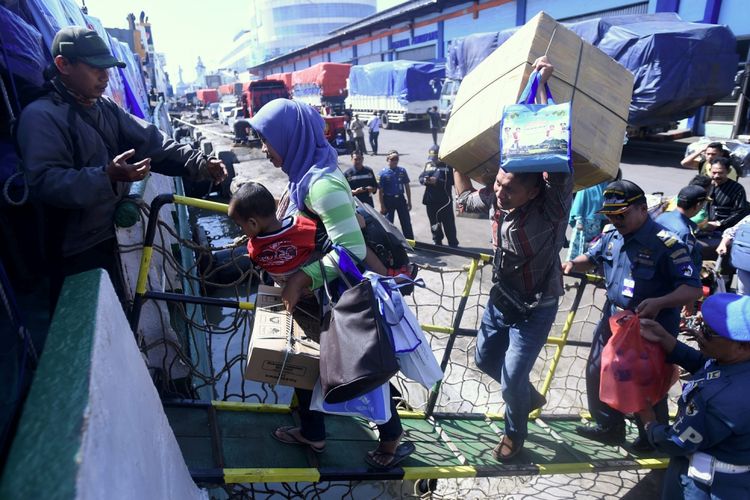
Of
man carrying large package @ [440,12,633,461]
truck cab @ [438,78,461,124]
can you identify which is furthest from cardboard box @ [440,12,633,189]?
truck cab @ [438,78,461,124]

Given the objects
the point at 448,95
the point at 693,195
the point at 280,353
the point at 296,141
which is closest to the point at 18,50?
the point at 296,141

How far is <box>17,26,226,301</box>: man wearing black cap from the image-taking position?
6.49ft

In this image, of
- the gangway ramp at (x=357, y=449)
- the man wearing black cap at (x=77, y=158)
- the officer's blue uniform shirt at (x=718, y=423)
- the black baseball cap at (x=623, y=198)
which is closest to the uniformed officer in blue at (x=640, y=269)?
the black baseball cap at (x=623, y=198)

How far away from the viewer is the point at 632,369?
247 cm

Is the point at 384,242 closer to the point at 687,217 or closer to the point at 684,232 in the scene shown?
the point at 684,232

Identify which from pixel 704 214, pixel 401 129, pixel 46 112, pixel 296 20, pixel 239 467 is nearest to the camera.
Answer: pixel 46 112

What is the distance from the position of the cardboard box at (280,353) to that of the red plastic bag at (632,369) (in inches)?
60.0


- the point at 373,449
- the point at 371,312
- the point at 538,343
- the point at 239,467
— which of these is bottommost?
the point at 373,449

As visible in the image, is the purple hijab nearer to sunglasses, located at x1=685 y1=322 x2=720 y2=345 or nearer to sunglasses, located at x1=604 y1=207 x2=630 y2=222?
sunglasses, located at x1=604 y1=207 x2=630 y2=222

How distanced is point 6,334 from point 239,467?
1.26 meters

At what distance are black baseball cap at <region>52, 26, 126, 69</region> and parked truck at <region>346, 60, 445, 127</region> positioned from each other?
23.0m

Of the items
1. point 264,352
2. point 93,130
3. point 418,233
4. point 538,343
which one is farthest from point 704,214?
point 93,130

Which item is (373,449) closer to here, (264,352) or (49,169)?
(264,352)

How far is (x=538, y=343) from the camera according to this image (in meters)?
2.49
